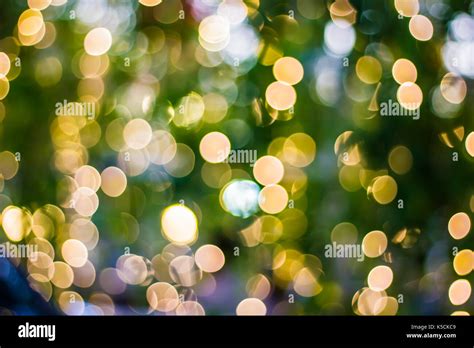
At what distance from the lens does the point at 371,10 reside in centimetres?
105

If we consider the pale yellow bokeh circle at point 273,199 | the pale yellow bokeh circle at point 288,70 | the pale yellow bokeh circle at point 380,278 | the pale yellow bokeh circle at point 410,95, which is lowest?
the pale yellow bokeh circle at point 380,278

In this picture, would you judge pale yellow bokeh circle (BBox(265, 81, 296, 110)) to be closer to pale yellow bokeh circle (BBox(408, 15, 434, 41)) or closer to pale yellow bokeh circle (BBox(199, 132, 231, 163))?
pale yellow bokeh circle (BBox(199, 132, 231, 163))

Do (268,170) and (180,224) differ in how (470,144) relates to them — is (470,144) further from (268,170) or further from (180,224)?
(180,224)

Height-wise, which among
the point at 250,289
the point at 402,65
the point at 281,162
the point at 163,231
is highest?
the point at 402,65

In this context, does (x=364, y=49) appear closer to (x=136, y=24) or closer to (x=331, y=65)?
(x=331, y=65)

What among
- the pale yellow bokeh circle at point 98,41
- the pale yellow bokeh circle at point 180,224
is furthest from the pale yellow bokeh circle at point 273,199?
the pale yellow bokeh circle at point 98,41

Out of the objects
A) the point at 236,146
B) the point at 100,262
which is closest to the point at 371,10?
the point at 236,146

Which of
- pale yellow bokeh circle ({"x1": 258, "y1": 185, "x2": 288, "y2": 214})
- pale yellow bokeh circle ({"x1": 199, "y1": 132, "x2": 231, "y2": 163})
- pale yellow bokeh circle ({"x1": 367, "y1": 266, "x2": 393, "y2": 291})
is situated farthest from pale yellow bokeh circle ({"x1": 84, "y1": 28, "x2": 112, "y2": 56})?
pale yellow bokeh circle ({"x1": 367, "y1": 266, "x2": 393, "y2": 291})

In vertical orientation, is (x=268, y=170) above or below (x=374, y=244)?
above

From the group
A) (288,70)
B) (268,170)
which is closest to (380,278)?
(268,170)

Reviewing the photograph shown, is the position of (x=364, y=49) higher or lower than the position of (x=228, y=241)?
higher

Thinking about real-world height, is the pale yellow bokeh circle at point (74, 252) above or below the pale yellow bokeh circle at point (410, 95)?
below

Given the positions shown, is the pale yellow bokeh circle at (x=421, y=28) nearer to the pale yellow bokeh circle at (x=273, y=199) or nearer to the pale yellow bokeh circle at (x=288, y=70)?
the pale yellow bokeh circle at (x=288, y=70)

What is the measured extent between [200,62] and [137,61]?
110mm
